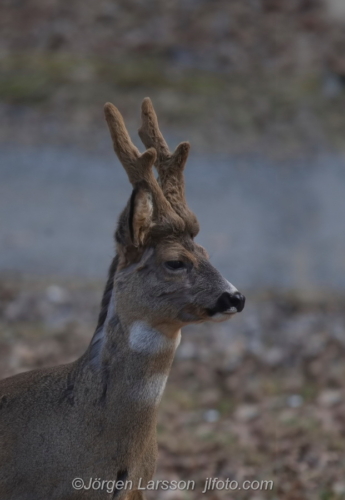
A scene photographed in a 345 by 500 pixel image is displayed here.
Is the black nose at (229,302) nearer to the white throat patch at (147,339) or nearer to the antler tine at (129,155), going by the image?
the white throat patch at (147,339)

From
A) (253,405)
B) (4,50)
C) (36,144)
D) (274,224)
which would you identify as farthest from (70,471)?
(4,50)

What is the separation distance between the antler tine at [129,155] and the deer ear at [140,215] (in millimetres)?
67

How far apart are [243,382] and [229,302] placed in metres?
4.00

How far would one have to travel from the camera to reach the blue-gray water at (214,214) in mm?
9742

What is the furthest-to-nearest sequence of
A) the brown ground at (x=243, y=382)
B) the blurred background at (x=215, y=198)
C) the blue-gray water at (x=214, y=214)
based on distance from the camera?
the blue-gray water at (x=214, y=214) < the blurred background at (x=215, y=198) < the brown ground at (x=243, y=382)

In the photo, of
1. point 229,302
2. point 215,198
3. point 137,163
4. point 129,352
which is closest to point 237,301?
point 229,302

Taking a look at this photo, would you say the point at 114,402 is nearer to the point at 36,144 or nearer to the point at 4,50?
the point at 36,144

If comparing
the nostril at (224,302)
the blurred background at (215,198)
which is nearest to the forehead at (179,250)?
the nostril at (224,302)

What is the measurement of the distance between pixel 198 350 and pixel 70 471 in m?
4.21

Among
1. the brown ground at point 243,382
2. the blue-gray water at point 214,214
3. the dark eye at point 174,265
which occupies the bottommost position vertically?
the brown ground at point 243,382

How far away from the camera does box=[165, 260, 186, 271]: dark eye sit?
13.0ft

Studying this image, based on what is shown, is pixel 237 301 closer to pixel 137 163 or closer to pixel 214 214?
pixel 137 163

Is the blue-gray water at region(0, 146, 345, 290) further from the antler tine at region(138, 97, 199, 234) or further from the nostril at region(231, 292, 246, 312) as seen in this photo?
the nostril at region(231, 292, 246, 312)

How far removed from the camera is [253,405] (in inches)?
293
